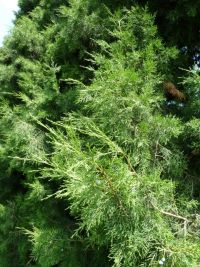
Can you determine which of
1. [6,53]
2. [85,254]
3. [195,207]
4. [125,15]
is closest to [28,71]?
[6,53]

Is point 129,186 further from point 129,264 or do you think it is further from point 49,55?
point 49,55

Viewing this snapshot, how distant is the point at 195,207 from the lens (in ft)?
12.5

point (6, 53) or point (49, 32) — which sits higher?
point (49, 32)

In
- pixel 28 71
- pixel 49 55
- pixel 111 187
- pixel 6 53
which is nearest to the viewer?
pixel 111 187

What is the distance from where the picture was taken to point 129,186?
294 centimetres

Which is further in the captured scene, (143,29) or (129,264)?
(143,29)

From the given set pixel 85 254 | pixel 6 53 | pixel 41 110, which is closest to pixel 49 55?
pixel 41 110

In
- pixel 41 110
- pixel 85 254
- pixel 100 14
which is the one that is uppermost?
pixel 100 14

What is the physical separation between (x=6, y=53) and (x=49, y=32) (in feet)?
7.04

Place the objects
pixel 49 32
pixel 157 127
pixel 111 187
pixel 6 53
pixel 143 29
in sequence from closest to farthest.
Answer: pixel 111 187 < pixel 157 127 < pixel 143 29 < pixel 49 32 < pixel 6 53

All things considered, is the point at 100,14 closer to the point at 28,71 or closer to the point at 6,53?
the point at 28,71

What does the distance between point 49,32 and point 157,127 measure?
352 cm

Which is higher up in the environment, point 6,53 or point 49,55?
point 49,55

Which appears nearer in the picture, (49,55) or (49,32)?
(49,55)
